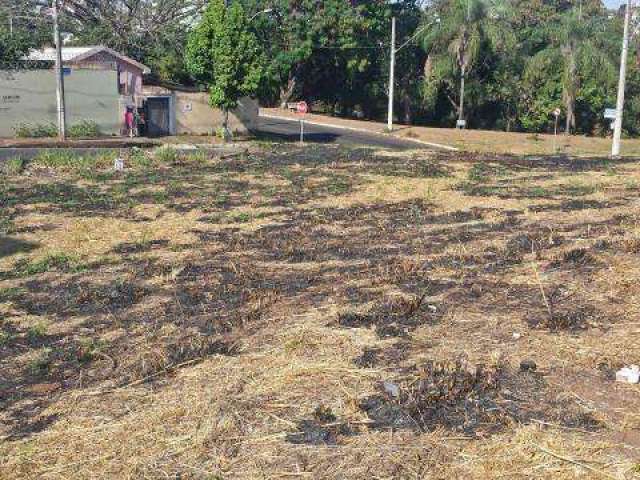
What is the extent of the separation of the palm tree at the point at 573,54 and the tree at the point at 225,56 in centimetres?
2243

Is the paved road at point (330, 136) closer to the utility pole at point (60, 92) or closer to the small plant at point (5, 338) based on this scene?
the utility pole at point (60, 92)

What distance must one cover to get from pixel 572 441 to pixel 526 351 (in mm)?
1730

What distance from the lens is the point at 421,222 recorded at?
46.8 feet

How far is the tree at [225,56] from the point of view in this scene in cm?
3525

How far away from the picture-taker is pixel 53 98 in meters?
35.2

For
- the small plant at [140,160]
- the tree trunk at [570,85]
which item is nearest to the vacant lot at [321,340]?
the small plant at [140,160]

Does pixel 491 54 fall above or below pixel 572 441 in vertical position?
above

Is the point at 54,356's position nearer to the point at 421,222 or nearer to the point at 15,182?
the point at 421,222

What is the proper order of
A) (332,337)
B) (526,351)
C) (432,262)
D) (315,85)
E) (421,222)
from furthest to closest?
1. (315,85)
2. (421,222)
3. (432,262)
4. (332,337)
5. (526,351)

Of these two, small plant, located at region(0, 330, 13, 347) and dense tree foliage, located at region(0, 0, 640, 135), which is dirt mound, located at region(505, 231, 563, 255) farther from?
dense tree foliage, located at region(0, 0, 640, 135)

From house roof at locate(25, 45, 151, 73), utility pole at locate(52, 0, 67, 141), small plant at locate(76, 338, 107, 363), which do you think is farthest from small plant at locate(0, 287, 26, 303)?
house roof at locate(25, 45, 151, 73)

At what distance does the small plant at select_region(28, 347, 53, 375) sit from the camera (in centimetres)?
734

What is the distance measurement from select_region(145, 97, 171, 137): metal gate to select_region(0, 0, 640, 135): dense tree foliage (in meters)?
4.11

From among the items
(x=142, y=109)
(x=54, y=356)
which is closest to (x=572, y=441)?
(x=54, y=356)
